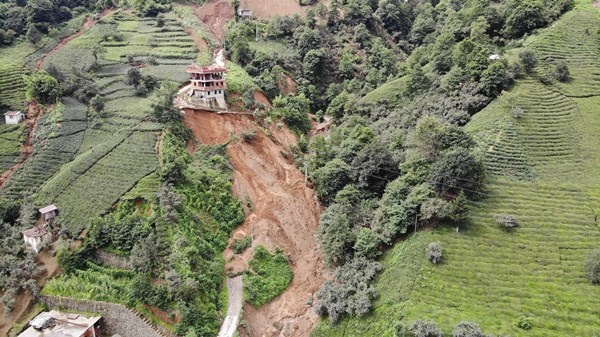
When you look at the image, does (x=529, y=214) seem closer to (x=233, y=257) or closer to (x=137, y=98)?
(x=233, y=257)

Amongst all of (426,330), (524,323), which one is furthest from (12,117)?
(524,323)

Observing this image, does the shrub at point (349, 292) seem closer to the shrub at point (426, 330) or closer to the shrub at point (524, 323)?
the shrub at point (426, 330)

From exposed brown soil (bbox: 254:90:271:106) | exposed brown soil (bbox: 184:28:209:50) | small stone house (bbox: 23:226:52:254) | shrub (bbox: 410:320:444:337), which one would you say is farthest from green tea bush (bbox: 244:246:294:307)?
exposed brown soil (bbox: 184:28:209:50)

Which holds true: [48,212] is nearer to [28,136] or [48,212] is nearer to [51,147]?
[51,147]

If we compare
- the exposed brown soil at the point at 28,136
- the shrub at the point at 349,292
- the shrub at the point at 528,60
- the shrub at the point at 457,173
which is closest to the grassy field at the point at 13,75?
the exposed brown soil at the point at 28,136

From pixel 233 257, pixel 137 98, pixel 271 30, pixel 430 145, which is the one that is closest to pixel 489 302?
pixel 430 145

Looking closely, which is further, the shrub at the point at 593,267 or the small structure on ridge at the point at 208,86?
the small structure on ridge at the point at 208,86
